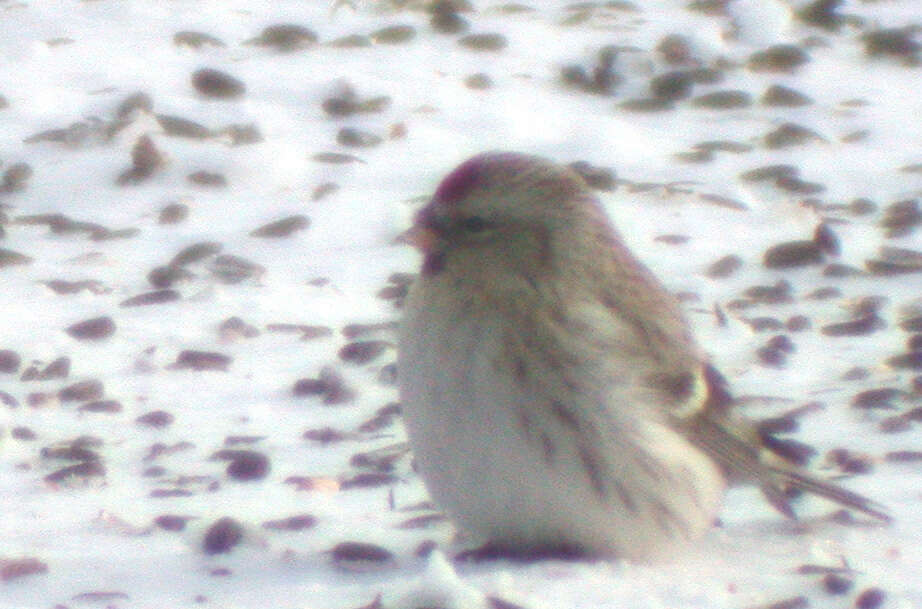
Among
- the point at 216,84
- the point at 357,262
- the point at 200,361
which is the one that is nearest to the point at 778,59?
the point at 216,84

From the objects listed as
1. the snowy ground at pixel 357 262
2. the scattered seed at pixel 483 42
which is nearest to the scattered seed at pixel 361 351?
the snowy ground at pixel 357 262

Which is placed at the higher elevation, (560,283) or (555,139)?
(560,283)

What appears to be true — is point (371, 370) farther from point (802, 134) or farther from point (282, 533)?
point (802, 134)

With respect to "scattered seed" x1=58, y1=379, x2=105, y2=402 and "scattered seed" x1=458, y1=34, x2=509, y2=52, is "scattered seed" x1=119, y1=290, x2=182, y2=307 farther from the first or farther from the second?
"scattered seed" x1=458, y1=34, x2=509, y2=52

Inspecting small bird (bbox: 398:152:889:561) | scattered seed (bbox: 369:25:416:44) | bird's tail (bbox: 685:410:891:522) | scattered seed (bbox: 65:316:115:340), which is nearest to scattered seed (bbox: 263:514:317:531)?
small bird (bbox: 398:152:889:561)

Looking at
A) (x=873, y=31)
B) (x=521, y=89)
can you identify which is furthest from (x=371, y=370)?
(x=873, y=31)
